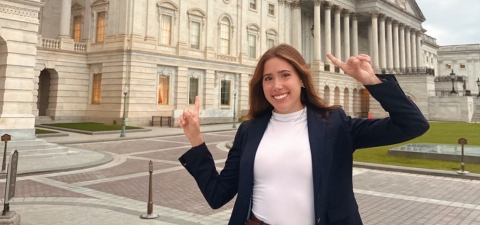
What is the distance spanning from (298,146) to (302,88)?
53 cm

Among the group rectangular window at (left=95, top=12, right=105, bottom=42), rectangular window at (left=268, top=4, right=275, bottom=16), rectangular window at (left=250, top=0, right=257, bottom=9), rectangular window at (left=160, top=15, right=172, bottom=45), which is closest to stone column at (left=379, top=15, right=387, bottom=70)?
rectangular window at (left=268, top=4, right=275, bottom=16)

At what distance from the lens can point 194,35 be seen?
3788 cm

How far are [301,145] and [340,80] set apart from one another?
53798 mm

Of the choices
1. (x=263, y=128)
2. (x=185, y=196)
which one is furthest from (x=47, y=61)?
(x=263, y=128)

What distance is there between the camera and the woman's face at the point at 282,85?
237 cm

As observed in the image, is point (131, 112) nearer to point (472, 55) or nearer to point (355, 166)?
point (355, 166)

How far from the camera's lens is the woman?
7.20ft

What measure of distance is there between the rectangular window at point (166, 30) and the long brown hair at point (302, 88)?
33.7 meters

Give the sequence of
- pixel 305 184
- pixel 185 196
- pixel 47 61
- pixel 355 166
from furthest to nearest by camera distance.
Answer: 1. pixel 47 61
2. pixel 355 166
3. pixel 185 196
4. pixel 305 184

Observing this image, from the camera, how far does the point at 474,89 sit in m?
88.4

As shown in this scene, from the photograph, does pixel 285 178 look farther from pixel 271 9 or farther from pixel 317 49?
pixel 317 49

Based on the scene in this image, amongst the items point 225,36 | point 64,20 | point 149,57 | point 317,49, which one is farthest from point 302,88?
point 317,49

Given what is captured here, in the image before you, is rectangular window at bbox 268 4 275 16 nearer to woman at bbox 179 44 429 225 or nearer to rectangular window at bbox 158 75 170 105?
rectangular window at bbox 158 75 170 105

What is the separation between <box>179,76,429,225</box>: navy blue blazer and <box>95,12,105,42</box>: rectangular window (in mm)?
34945
